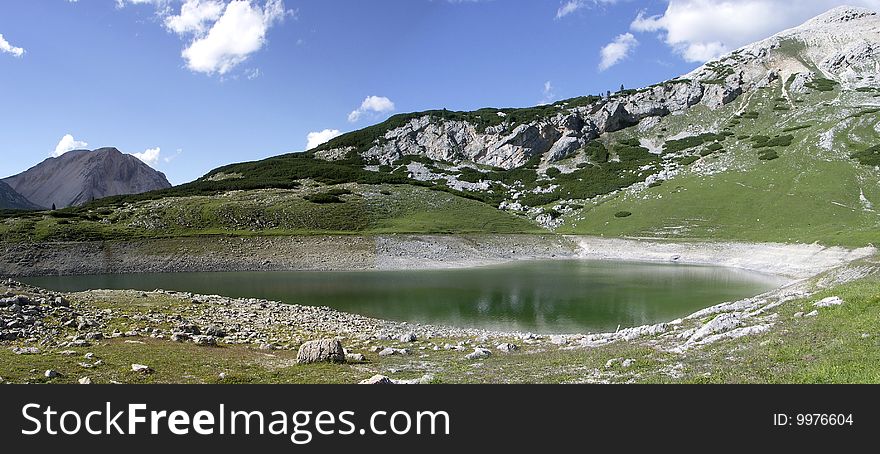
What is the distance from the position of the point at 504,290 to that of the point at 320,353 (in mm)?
31915

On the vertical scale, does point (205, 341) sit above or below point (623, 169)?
below

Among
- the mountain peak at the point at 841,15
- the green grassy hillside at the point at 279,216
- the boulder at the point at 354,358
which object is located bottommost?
the boulder at the point at 354,358

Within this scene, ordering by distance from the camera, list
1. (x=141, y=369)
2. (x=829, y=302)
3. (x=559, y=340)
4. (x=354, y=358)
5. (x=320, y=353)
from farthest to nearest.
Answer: (x=559, y=340) → (x=829, y=302) → (x=354, y=358) → (x=320, y=353) → (x=141, y=369)

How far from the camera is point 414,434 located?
24.6 ft

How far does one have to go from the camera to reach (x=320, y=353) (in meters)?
15.3

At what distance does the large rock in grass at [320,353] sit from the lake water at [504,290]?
1503 centimetres

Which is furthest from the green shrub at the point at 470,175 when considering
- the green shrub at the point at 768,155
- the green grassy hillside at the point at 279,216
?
the green shrub at the point at 768,155

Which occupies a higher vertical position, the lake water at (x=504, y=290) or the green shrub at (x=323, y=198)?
the green shrub at (x=323, y=198)

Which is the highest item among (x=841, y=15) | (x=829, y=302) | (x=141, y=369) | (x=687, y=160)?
(x=841, y=15)

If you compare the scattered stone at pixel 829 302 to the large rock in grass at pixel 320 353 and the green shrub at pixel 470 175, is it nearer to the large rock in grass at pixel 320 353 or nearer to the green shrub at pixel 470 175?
the large rock in grass at pixel 320 353

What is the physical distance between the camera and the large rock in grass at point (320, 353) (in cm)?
1520

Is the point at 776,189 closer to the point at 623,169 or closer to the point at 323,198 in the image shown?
the point at 623,169

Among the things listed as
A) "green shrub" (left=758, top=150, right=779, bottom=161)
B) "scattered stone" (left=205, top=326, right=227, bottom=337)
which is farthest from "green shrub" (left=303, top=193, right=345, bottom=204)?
"green shrub" (left=758, top=150, right=779, bottom=161)

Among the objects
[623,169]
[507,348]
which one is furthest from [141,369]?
[623,169]
